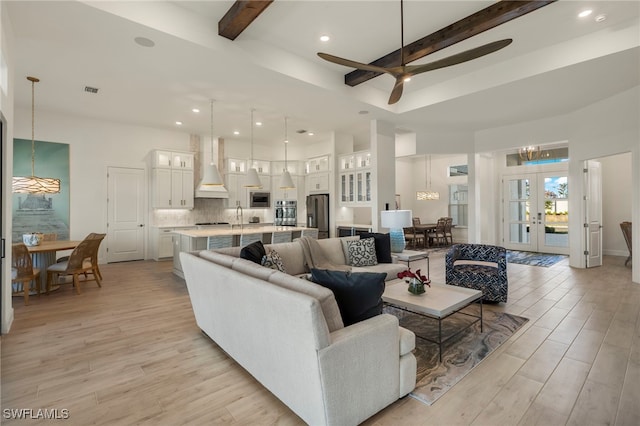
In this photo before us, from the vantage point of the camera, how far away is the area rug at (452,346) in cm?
229

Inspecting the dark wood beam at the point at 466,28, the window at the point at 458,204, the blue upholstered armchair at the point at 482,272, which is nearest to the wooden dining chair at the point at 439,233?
the window at the point at 458,204

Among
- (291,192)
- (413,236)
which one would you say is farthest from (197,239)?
(413,236)

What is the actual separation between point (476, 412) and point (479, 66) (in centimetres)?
493

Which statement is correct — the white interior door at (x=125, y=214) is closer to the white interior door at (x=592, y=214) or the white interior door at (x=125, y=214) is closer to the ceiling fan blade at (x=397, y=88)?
the ceiling fan blade at (x=397, y=88)

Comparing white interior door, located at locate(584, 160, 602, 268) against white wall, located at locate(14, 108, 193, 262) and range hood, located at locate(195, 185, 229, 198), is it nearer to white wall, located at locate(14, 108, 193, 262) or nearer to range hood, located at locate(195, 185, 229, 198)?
range hood, located at locate(195, 185, 229, 198)

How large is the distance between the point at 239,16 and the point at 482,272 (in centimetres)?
434

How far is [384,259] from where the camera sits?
468 cm

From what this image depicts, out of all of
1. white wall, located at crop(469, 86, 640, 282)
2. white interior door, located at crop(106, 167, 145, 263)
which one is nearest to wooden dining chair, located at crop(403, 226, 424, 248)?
white wall, located at crop(469, 86, 640, 282)

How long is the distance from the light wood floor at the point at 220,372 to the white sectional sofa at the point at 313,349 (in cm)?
20

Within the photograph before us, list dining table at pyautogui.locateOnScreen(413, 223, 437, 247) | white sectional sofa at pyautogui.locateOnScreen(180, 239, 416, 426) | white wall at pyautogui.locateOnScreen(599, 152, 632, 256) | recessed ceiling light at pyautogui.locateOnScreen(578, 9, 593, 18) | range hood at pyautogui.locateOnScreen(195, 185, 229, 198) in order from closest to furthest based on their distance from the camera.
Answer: white sectional sofa at pyautogui.locateOnScreen(180, 239, 416, 426)
recessed ceiling light at pyautogui.locateOnScreen(578, 9, 593, 18)
white wall at pyautogui.locateOnScreen(599, 152, 632, 256)
range hood at pyautogui.locateOnScreen(195, 185, 229, 198)
dining table at pyautogui.locateOnScreen(413, 223, 437, 247)

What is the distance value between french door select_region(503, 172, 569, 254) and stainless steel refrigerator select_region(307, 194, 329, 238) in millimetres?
5469

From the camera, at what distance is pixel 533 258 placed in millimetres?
7508

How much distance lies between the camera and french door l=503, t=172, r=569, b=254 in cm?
821

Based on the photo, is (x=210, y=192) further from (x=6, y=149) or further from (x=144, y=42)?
(x=6, y=149)
